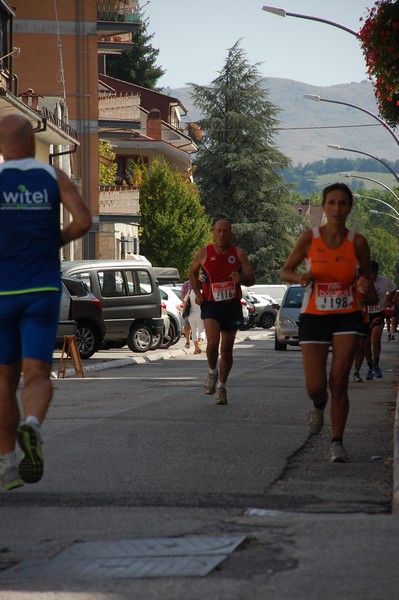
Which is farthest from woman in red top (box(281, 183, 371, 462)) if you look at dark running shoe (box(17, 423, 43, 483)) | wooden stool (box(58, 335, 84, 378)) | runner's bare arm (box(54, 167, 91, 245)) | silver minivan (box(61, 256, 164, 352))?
silver minivan (box(61, 256, 164, 352))

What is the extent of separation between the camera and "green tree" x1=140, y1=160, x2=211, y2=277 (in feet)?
233

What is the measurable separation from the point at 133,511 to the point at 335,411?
2800 millimetres

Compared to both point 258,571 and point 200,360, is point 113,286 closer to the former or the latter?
point 200,360

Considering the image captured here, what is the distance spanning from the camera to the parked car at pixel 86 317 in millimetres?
27297

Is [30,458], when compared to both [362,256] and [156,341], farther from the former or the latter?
[156,341]

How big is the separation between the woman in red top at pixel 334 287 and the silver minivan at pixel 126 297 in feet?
65.7

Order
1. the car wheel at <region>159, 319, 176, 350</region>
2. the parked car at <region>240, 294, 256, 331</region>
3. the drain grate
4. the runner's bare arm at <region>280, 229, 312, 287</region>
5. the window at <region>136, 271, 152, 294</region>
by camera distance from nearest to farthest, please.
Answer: the drain grate
the runner's bare arm at <region>280, 229, 312, 287</region>
the window at <region>136, 271, 152, 294</region>
the car wheel at <region>159, 319, 176, 350</region>
the parked car at <region>240, 294, 256, 331</region>

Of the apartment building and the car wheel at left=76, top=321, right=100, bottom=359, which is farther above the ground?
the apartment building

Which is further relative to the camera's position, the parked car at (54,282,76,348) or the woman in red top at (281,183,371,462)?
the parked car at (54,282,76,348)

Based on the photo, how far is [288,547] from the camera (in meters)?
6.27

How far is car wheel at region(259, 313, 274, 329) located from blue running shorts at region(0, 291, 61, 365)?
57.7 m

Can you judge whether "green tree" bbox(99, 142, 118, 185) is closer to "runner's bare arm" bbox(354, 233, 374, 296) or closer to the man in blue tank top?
"runner's bare arm" bbox(354, 233, 374, 296)

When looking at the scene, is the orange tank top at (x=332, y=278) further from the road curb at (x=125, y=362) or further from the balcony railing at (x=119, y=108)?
the balcony railing at (x=119, y=108)

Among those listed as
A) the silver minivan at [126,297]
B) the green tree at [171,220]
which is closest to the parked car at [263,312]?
the green tree at [171,220]
